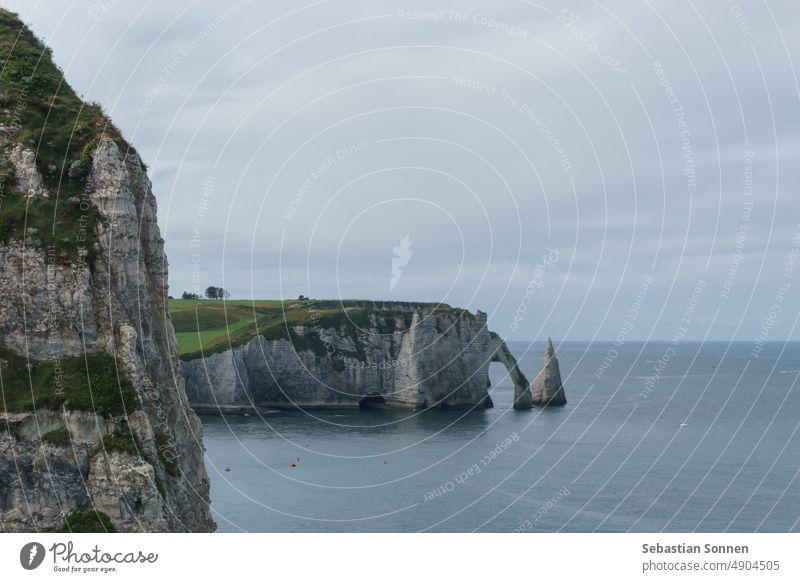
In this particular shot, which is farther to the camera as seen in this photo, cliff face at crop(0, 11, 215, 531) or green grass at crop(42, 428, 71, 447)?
green grass at crop(42, 428, 71, 447)

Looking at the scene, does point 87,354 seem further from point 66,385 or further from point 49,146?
point 49,146

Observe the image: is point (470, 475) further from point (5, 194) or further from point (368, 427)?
point (5, 194)

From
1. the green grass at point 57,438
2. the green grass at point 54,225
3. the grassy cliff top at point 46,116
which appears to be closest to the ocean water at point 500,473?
the green grass at point 57,438

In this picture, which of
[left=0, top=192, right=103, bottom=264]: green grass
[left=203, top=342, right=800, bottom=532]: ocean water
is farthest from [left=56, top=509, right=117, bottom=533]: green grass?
[left=203, top=342, right=800, bottom=532]: ocean water

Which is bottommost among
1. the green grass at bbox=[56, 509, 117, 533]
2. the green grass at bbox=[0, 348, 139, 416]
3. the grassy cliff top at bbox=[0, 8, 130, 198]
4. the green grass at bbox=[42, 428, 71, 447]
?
the green grass at bbox=[56, 509, 117, 533]

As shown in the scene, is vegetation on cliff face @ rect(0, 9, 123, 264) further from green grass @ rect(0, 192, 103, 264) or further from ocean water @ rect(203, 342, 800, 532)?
ocean water @ rect(203, 342, 800, 532)

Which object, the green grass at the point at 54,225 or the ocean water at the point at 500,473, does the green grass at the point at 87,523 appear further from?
the ocean water at the point at 500,473

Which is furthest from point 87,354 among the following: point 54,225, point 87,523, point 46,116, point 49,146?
point 46,116
